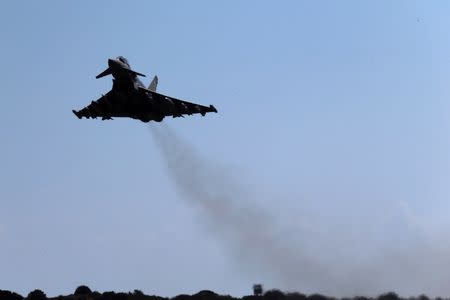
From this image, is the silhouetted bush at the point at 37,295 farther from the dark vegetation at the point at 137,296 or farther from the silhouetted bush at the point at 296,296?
the silhouetted bush at the point at 296,296

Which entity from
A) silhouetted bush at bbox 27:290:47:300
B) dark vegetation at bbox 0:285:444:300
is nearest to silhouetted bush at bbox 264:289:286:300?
dark vegetation at bbox 0:285:444:300

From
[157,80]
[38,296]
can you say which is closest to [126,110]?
[157,80]

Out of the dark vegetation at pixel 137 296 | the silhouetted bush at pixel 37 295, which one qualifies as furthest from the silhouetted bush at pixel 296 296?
the silhouetted bush at pixel 37 295

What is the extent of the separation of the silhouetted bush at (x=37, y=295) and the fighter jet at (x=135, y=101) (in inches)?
873

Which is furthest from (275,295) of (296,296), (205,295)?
(205,295)

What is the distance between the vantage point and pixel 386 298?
10456cm

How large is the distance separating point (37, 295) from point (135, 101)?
25636 mm

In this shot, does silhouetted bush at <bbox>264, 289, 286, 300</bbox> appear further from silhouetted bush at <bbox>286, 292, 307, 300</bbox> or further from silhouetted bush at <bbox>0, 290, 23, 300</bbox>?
silhouetted bush at <bbox>0, 290, 23, 300</bbox>

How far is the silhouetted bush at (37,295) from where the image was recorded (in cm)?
12900

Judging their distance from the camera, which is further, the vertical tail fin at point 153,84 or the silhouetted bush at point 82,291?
the silhouetted bush at point 82,291

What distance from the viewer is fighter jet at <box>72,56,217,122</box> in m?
116

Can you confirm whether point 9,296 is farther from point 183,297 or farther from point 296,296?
point 296,296

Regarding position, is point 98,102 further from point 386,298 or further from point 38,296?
point 386,298

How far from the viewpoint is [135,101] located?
11694 cm
